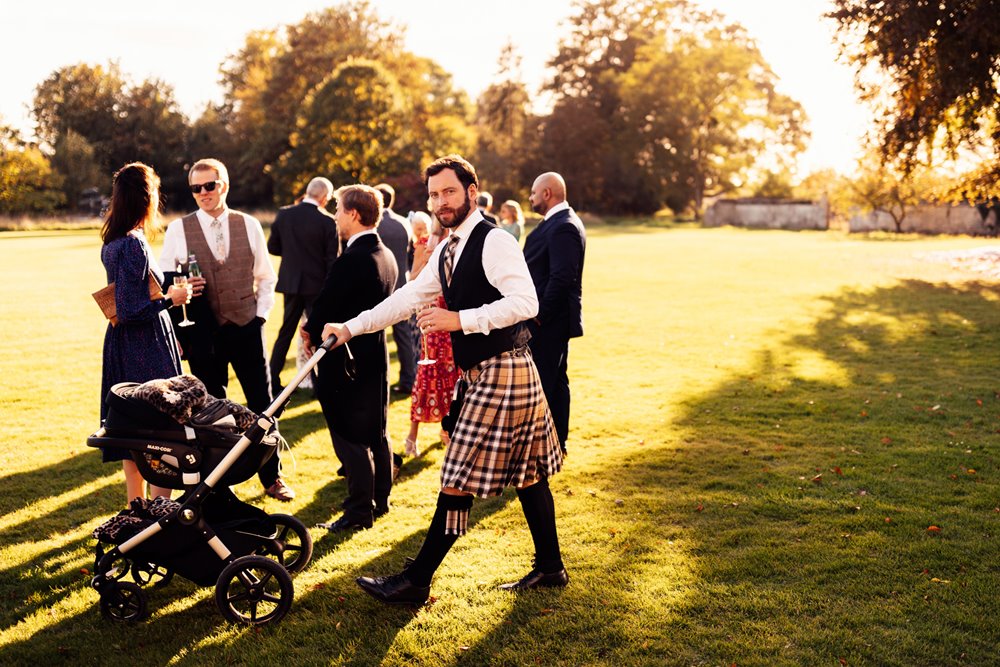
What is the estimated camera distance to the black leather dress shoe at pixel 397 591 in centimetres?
438

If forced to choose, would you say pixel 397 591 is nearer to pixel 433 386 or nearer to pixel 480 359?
pixel 480 359

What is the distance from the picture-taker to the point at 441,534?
168 inches

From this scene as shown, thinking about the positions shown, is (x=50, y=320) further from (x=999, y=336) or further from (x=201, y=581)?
(x=999, y=336)

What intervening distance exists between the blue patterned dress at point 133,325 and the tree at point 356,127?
45.9 m

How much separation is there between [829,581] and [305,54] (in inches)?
2513

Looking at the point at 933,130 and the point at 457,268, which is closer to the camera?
the point at 457,268

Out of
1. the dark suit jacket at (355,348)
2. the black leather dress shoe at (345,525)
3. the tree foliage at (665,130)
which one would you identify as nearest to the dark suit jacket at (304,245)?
the dark suit jacket at (355,348)

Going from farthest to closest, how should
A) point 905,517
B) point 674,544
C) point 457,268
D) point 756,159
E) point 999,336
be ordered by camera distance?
point 756,159, point 999,336, point 905,517, point 674,544, point 457,268

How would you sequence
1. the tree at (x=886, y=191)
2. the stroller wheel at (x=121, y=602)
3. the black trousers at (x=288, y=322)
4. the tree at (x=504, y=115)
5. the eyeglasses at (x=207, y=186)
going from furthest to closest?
the tree at (x=504, y=115) → the tree at (x=886, y=191) → the black trousers at (x=288, y=322) → the eyeglasses at (x=207, y=186) → the stroller wheel at (x=121, y=602)

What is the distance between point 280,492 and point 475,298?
282 cm

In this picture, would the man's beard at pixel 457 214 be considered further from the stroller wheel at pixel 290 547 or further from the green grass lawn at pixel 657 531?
the green grass lawn at pixel 657 531

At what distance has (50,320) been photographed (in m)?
15.5

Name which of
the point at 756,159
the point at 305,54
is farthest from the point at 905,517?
the point at 756,159

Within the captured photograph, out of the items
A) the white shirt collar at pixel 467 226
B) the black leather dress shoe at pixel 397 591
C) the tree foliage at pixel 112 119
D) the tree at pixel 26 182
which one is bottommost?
the black leather dress shoe at pixel 397 591
